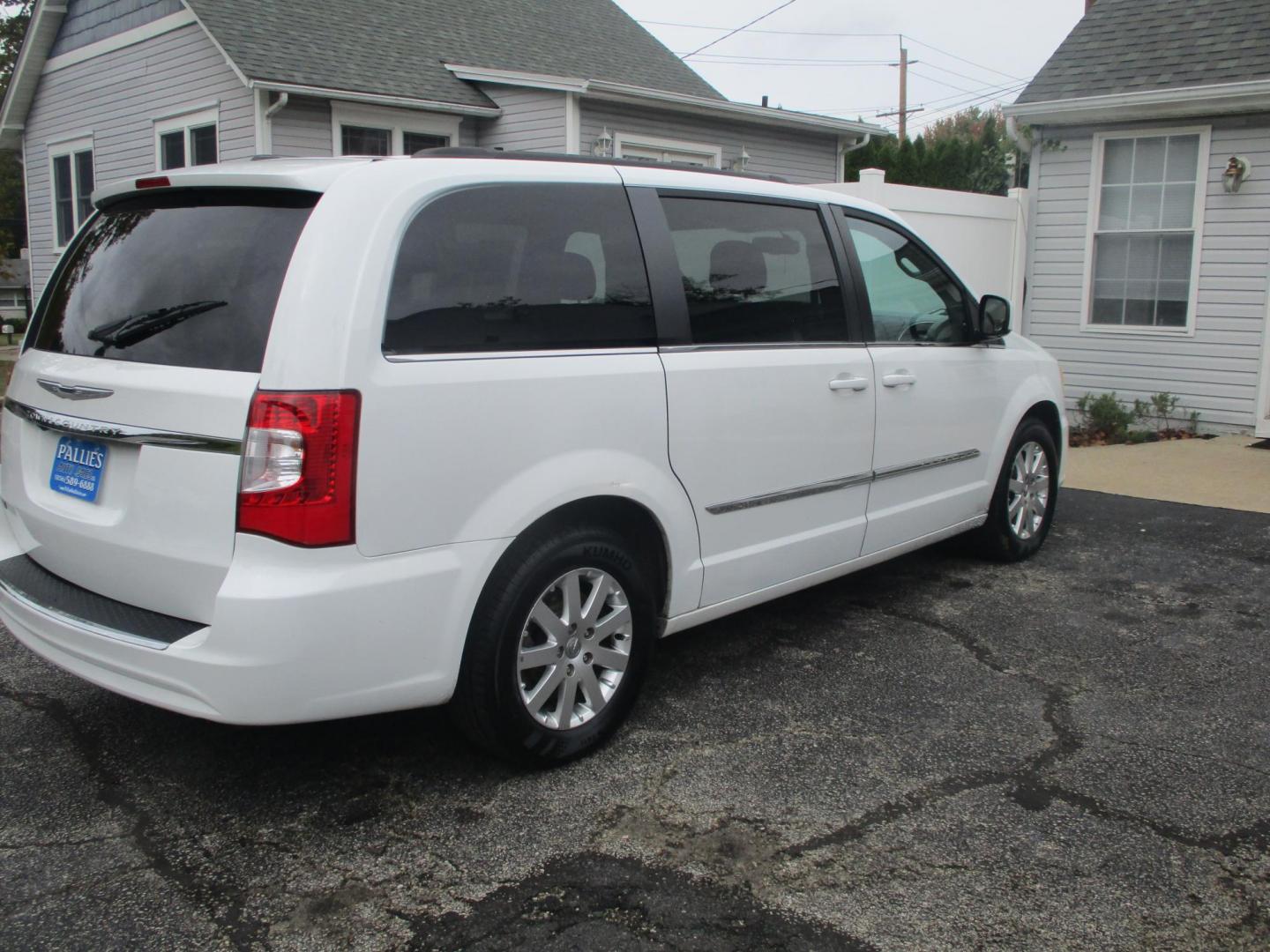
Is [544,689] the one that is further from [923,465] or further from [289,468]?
[923,465]

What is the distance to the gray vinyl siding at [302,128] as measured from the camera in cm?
1348

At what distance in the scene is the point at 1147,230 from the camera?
417 inches

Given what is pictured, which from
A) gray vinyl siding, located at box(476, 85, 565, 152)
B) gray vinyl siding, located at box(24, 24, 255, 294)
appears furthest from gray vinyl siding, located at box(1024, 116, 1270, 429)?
gray vinyl siding, located at box(24, 24, 255, 294)

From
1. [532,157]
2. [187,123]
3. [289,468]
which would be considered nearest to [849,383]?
[532,157]

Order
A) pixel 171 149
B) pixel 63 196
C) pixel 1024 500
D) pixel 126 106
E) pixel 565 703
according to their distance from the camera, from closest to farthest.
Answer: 1. pixel 565 703
2. pixel 1024 500
3. pixel 171 149
4. pixel 126 106
5. pixel 63 196

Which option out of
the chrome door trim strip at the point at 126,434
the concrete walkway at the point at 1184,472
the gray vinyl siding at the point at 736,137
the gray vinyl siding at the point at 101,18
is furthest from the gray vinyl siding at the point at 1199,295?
the gray vinyl siding at the point at 101,18

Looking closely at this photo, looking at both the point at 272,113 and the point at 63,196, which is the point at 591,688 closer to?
the point at 272,113

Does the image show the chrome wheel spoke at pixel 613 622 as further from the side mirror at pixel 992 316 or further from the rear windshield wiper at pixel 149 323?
the side mirror at pixel 992 316

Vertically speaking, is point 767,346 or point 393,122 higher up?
point 393,122

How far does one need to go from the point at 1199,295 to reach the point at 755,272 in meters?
7.77

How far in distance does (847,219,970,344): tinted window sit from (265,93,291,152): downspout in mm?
9986

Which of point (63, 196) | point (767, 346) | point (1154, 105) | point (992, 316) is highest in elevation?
point (1154, 105)

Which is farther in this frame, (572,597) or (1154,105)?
(1154,105)

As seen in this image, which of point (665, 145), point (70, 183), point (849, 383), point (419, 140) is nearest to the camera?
point (849, 383)
